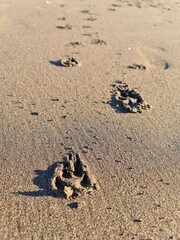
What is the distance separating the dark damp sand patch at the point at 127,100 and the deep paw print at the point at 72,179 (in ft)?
3.01

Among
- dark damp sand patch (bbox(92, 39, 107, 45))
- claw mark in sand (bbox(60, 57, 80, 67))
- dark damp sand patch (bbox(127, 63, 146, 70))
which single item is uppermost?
dark damp sand patch (bbox(92, 39, 107, 45))

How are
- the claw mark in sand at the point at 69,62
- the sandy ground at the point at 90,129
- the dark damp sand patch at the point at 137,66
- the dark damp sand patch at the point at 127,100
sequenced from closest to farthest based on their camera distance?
1. the sandy ground at the point at 90,129
2. the dark damp sand patch at the point at 127,100
3. the claw mark in sand at the point at 69,62
4. the dark damp sand patch at the point at 137,66

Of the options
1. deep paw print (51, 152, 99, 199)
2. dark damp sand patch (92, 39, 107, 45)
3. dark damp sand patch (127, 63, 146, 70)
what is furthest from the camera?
dark damp sand patch (92, 39, 107, 45)

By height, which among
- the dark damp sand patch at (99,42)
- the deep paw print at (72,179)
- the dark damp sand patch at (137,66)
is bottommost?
the deep paw print at (72,179)

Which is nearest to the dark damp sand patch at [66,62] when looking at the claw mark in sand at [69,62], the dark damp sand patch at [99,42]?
the claw mark in sand at [69,62]

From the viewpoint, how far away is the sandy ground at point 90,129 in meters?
2.20

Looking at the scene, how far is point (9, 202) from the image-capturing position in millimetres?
2270

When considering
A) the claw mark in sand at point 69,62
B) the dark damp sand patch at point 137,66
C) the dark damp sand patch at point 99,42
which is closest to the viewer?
the claw mark in sand at point 69,62

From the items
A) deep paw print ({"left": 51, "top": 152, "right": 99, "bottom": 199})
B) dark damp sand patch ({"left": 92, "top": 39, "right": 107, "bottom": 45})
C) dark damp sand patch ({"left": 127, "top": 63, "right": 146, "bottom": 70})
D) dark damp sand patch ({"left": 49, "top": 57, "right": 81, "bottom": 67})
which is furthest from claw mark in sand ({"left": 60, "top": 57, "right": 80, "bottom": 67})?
deep paw print ({"left": 51, "top": 152, "right": 99, "bottom": 199})

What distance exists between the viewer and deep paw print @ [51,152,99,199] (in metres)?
2.38

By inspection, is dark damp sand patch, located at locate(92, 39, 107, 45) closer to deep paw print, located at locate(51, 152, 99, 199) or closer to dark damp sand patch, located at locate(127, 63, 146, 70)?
dark damp sand patch, located at locate(127, 63, 146, 70)

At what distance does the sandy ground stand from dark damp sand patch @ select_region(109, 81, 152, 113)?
4cm

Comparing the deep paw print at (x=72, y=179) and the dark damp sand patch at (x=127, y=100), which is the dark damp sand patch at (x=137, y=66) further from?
the deep paw print at (x=72, y=179)

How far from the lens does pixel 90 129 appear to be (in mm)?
3062
